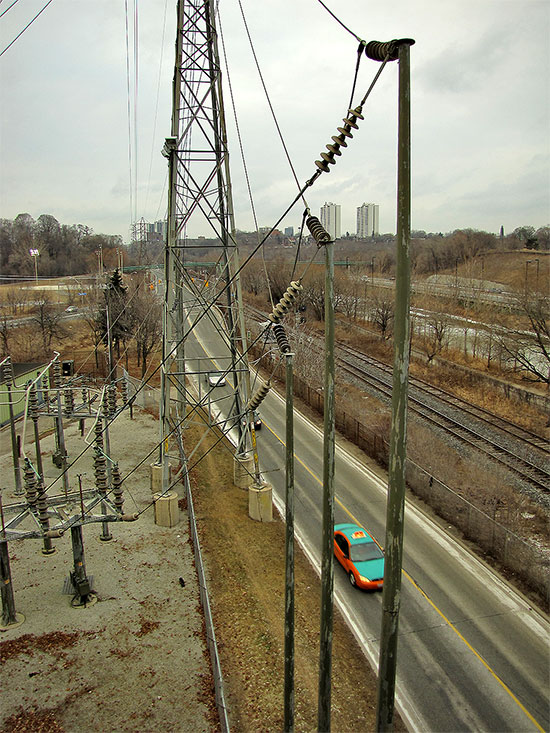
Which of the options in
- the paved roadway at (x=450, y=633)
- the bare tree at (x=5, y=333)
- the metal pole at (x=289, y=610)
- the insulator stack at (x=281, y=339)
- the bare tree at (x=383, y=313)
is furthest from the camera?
the bare tree at (x=383, y=313)

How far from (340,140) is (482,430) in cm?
2362

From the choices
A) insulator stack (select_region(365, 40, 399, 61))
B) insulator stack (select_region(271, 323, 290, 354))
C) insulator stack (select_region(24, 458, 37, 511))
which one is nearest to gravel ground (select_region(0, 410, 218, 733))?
insulator stack (select_region(24, 458, 37, 511))

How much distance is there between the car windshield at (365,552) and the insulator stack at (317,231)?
1125cm

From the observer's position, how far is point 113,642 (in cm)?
1211

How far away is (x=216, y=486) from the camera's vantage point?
68.4ft

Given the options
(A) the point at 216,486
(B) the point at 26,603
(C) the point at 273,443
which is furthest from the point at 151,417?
(B) the point at 26,603

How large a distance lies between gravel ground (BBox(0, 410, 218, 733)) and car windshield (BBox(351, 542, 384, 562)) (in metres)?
4.64

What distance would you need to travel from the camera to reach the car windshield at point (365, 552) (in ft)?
50.0

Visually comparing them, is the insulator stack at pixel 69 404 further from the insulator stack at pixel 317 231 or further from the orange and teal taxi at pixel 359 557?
the insulator stack at pixel 317 231

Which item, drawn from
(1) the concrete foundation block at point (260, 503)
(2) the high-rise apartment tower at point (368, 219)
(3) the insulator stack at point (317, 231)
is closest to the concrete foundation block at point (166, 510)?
A: (1) the concrete foundation block at point (260, 503)

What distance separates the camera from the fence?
14.9 metres

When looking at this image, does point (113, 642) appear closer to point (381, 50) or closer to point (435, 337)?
point (381, 50)

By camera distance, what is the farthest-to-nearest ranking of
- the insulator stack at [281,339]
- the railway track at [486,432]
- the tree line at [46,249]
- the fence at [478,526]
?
the tree line at [46,249] → the railway track at [486,432] → the fence at [478,526] → the insulator stack at [281,339]

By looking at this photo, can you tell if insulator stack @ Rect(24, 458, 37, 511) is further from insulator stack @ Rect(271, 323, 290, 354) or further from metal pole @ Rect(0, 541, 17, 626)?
insulator stack @ Rect(271, 323, 290, 354)
